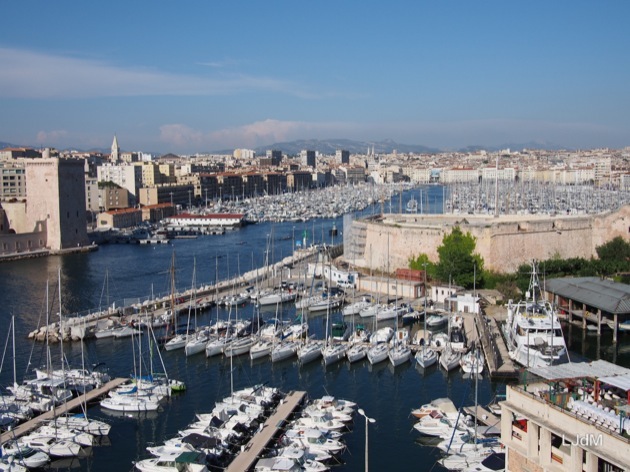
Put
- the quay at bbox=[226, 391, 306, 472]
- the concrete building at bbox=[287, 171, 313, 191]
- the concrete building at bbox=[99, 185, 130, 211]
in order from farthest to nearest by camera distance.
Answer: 1. the concrete building at bbox=[287, 171, 313, 191]
2. the concrete building at bbox=[99, 185, 130, 211]
3. the quay at bbox=[226, 391, 306, 472]

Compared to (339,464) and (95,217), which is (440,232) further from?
(95,217)

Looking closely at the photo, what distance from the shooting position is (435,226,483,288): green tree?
17469 millimetres

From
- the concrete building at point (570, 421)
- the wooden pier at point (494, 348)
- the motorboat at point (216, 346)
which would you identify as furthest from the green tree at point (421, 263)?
the concrete building at point (570, 421)

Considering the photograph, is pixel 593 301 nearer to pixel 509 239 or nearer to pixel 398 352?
pixel 398 352

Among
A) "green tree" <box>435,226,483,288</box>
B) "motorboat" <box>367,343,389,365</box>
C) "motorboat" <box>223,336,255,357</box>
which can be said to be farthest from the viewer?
"green tree" <box>435,226,483,288</box>

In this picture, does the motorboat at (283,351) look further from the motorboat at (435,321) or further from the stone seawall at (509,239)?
the stone seawall at (509,239)

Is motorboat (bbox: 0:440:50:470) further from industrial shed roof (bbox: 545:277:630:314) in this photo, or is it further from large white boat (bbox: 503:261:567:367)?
industrial shed roof (bbox: 545:277:630:314)

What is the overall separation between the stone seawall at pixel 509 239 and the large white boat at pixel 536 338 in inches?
240

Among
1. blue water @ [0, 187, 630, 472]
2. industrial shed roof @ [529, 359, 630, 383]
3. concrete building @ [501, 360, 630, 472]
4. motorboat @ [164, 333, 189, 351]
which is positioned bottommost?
blue water @ [0, 187, 630, 472]

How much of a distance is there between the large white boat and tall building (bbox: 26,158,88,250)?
2181 cm

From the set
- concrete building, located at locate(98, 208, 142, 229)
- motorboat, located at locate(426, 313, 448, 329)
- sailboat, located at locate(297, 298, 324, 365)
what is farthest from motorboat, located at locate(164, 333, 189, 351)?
concrete building, located at locate(98, 208, 142, 229)

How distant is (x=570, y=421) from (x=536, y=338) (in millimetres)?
7134

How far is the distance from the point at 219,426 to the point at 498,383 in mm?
4295

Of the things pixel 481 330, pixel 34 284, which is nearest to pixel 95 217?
pixel 34 284
